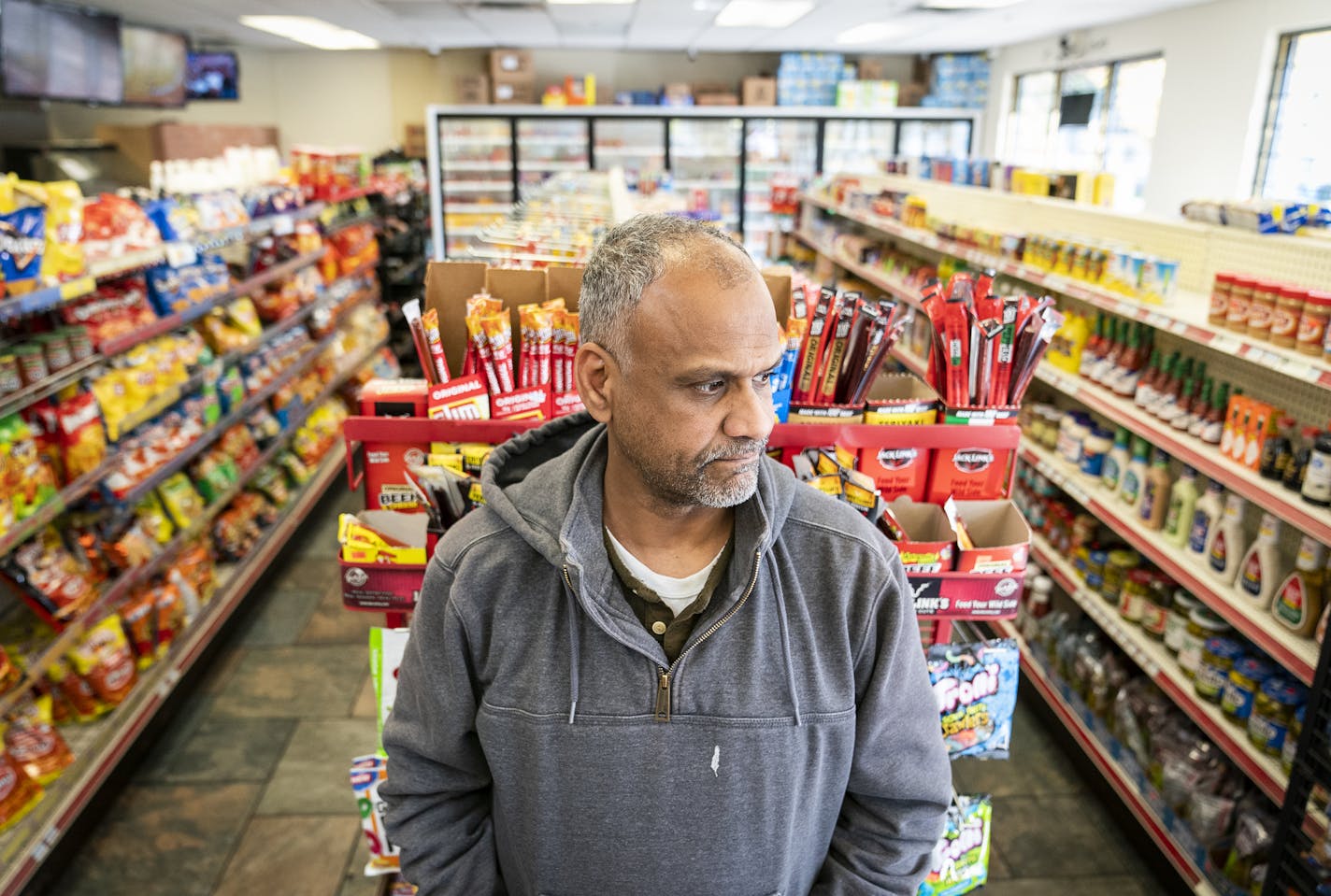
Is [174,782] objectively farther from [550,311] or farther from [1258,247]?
[1258,247]

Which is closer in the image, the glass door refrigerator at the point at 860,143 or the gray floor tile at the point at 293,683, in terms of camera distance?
the gray floor tile at the point at 293,683

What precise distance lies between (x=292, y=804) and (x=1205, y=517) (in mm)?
3485

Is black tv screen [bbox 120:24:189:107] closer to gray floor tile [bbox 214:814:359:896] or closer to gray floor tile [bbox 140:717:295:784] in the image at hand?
gray floor tile [bbox 140:717:295:784]

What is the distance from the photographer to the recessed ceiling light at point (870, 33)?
9023 mm

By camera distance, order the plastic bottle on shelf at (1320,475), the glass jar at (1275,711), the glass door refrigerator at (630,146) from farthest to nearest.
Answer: the glass door refrigerator at (630,146)
the glass jar at (1275,711)
the plastic bottle on shelf at (1320,475)

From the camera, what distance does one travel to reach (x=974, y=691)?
6.54 ft

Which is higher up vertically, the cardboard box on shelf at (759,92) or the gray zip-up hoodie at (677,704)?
the cardboard box on shelf at (759,92)

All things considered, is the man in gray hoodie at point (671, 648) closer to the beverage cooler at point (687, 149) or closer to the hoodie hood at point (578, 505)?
the hoodie hood at point (578, 505)

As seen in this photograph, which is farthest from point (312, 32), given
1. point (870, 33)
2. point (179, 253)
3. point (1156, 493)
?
point (1156, 493)

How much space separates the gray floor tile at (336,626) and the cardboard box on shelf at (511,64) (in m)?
7.54

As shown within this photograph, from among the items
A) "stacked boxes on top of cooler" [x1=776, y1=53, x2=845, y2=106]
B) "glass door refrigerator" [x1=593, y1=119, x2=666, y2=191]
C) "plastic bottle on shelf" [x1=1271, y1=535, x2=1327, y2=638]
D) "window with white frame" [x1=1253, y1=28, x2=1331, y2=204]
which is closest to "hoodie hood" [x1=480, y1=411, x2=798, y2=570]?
"plastic bottle on shelf" [x1=1271, y1=535, x2=1327, y2=638]

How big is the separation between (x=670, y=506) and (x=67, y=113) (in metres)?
9.95

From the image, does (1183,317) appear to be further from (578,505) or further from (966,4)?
(966,4)

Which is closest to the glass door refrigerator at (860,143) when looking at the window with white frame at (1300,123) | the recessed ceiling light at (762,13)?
the recessed ceiling light at (762,13)
